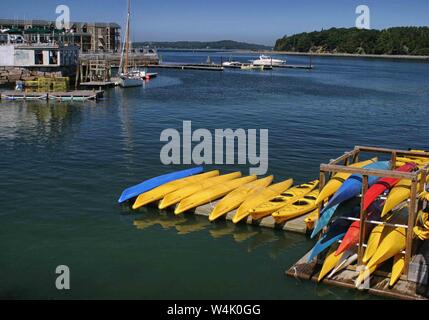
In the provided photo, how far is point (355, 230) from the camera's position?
15.7 meters

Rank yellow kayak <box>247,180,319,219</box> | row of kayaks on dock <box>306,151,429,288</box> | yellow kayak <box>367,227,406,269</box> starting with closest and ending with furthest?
yellow kayak <box>367,227,406,269</box> → row of kayaks on dock <box>306,151,429,288</box> → yellow kayak <box>247,180,319,219</box>

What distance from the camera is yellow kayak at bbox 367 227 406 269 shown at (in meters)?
14.8

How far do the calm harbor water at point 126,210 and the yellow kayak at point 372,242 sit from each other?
1092mm

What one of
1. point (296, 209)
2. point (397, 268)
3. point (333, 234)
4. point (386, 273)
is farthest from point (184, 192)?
point (397, 268)

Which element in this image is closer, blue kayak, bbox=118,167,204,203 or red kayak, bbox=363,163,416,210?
red kayak, bbox=363,163,416,210

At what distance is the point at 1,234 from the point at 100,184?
7.14 meters

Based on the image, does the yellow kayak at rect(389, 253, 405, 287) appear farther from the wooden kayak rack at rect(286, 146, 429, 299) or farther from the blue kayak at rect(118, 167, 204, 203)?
the blue kayak at rect(118, 167, 204, 203)

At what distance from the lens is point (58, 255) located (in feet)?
59.1

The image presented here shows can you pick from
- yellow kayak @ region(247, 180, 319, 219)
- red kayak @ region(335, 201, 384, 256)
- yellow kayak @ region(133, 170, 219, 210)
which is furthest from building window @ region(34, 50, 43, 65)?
red kayak @ region(335, 201, 384, 256)

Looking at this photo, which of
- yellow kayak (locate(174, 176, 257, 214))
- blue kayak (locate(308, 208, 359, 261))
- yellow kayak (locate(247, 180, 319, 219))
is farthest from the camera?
yellow kayak (locate(174, 176, 257, 214))

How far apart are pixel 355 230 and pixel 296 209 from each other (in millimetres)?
4916

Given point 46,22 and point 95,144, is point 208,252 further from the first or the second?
point 46,22

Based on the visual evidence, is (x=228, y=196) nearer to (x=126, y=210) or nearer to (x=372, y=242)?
(x=126, y=210)
